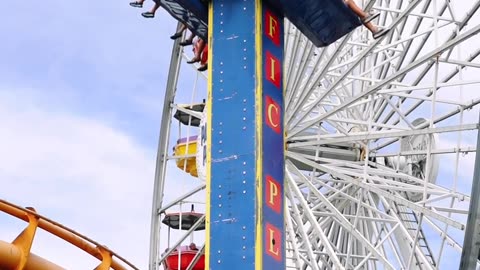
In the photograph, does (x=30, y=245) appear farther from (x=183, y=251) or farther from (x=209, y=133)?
(x=183, y=251)

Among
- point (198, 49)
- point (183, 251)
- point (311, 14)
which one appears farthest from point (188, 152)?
point (311, 14)

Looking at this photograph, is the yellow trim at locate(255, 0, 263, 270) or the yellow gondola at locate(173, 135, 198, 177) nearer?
the yellow trim at locate(255, 0, 263, 270)

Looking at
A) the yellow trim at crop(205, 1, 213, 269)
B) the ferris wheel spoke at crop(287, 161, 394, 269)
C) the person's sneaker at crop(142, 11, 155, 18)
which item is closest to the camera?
the yellow trim at crop(205, 1, 213, 269)

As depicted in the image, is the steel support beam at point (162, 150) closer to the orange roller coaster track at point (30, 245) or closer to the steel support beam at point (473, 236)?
the orange roller coaster track at point (30, 245)

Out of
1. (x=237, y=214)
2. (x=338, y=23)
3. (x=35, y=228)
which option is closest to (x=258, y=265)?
(x=237, y=214)

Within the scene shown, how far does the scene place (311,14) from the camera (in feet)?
66.7

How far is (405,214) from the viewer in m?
25.2

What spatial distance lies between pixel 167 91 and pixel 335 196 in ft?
18.6

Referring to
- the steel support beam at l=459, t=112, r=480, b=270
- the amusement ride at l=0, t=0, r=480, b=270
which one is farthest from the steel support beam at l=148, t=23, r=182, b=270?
the steel support beam at l=459, t=112, r=480, b=270

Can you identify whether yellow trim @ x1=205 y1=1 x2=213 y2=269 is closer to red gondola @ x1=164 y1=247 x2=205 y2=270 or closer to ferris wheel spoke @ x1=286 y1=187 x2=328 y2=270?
ferris wheel spoke @ x1=286 y1=187 x2=328 y2=270

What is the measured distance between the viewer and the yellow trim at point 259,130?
17953 mm

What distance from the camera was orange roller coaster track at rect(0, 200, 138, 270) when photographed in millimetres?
16094

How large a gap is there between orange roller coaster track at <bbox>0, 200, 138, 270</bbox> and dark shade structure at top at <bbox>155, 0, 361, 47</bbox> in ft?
17.8

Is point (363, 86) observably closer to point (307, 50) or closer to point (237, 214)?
point (307, 50)
